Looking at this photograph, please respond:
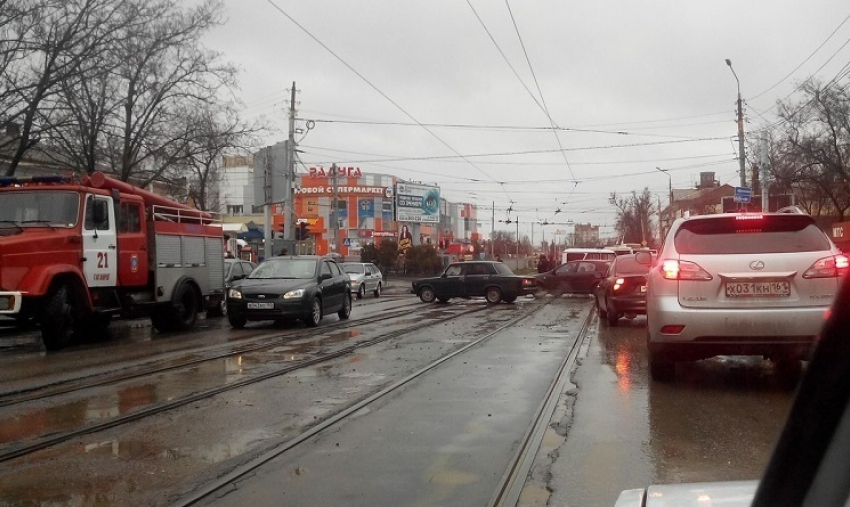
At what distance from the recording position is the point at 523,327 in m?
15.7

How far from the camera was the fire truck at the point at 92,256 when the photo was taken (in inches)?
463

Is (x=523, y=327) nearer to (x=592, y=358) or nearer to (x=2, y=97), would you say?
(x=592, y=358)

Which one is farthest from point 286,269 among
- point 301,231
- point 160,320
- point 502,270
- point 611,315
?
point 301,231

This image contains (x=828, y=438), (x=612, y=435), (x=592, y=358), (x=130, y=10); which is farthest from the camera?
(x=130, y=10)

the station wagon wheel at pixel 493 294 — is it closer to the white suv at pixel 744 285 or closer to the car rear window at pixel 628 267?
the car rear window at pixel 628 267

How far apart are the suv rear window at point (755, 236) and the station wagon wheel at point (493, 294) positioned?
716 inches

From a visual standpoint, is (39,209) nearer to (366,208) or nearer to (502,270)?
(502,270)

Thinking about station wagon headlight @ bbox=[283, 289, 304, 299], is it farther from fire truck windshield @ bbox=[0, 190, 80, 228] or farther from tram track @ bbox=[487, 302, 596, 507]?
tram track @ bbox=[487, 302, 596, 507]

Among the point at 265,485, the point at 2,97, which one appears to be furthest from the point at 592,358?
the point at 2,97

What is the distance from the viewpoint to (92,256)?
12961 mm

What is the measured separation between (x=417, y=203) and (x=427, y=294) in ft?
141

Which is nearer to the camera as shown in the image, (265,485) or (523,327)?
(265,485)

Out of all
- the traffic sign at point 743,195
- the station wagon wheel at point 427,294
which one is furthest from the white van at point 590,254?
the station wagon wheel at point 427,294

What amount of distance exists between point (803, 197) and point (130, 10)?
1596 inches
